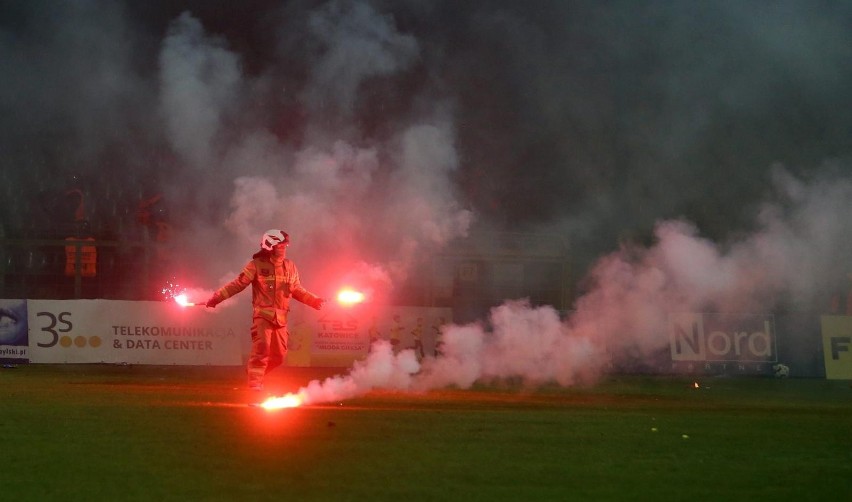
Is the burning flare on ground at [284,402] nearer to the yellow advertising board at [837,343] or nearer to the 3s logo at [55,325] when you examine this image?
the 3s logo at [55,325]

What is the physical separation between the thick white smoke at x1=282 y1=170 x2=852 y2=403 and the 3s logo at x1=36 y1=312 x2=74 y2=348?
12.8 meters

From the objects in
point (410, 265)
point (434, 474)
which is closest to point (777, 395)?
point (410, 265)

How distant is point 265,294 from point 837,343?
20818mm

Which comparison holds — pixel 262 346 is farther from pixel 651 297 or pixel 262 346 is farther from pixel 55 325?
pixel 55 325

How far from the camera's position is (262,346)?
15797 millimetres

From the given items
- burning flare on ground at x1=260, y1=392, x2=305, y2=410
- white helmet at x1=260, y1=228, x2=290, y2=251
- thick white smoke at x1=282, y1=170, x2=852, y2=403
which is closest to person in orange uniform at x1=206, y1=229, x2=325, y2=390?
white helmet at x1=260, y1=228, x2=290, y2=251

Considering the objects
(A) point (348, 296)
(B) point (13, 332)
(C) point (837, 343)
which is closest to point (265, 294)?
(A) point (348, 296)

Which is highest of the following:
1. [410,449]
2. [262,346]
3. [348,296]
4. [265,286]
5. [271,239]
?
[271,239]

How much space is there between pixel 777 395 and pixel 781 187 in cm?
701

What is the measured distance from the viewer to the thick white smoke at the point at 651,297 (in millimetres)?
21359

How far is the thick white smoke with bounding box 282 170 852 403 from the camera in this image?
21.4m

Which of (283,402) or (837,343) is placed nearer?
(283,402)

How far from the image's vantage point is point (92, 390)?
1673cm

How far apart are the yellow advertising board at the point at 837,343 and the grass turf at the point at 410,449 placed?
14454mm
